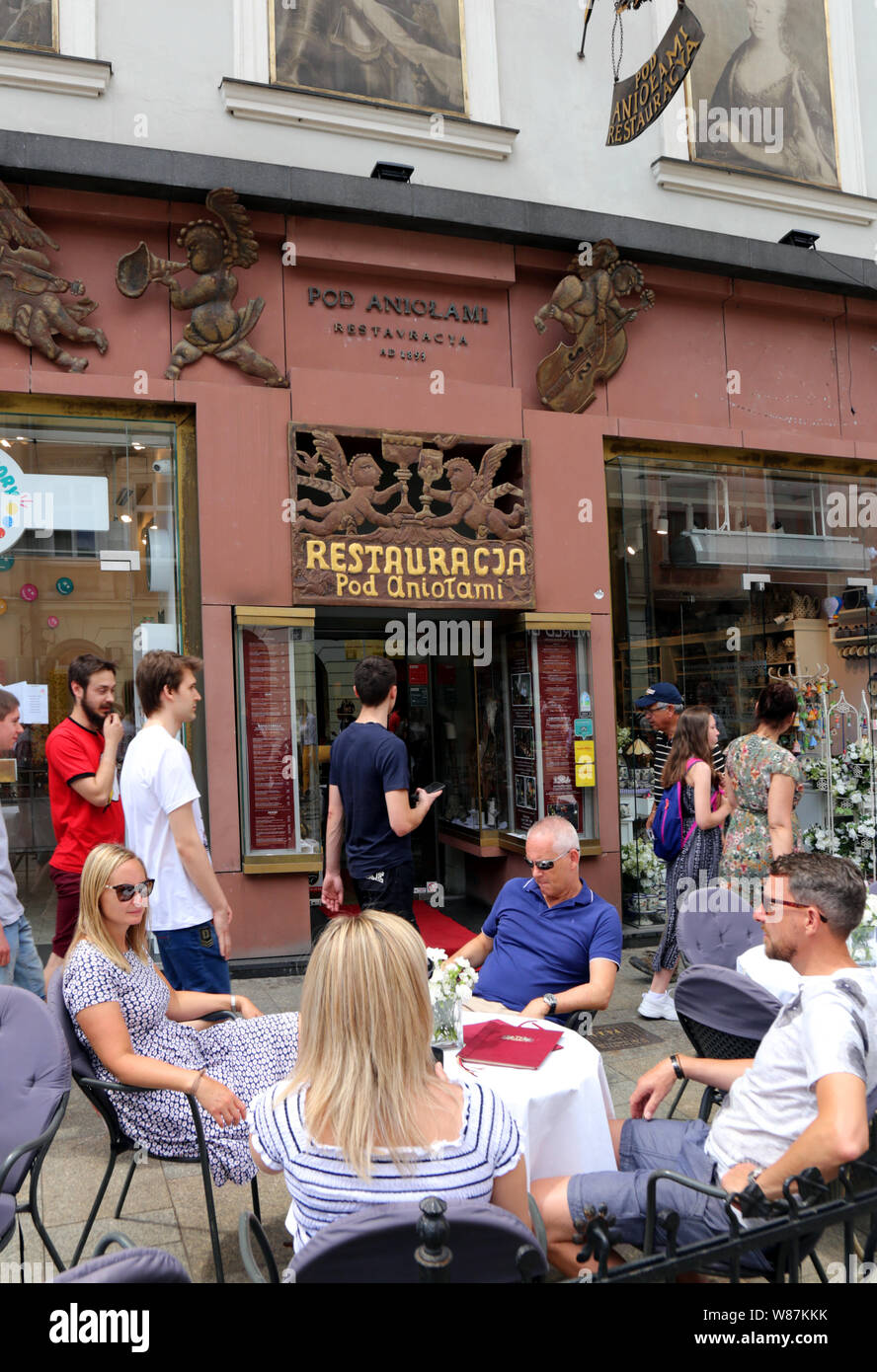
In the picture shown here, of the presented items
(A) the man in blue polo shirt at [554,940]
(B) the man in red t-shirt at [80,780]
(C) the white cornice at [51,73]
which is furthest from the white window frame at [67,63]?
(A) the man in blue polo shirt at [554,940]

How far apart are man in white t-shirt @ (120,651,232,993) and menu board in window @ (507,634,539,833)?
156 inches

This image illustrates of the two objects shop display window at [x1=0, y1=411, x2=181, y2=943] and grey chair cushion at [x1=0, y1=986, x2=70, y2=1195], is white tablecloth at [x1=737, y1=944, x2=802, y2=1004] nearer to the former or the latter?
grey chair cushion at [x1=0, y1=986, x2=70, y2=1195]

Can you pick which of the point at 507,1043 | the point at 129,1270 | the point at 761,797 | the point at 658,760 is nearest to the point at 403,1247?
the point at 129,1270

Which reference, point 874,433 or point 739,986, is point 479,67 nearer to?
point 874,433

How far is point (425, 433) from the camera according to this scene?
7621 millimetres

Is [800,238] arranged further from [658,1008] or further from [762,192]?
[658,1008]

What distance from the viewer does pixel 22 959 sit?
484 centimetres

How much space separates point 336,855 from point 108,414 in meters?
3.76

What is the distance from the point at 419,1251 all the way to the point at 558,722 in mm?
6425

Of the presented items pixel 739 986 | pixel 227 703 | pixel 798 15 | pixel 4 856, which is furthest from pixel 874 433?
pixel 4 856

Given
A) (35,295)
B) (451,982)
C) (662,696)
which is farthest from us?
(35,295)

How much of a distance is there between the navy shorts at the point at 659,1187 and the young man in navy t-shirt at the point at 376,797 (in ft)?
6.79

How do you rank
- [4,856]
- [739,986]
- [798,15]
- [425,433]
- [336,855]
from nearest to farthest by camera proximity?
1. [739,986]
2. [4,856]
3. [336,855]
4. [425,433]
5. [798,15]

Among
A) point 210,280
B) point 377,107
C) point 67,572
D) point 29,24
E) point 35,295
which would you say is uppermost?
point 29,24
